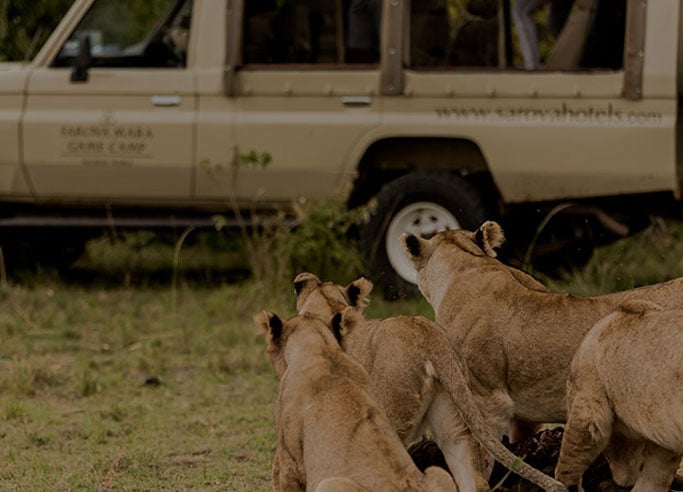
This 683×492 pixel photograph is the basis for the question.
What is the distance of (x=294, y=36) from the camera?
1012cm

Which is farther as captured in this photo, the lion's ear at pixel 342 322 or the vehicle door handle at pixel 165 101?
the vehicle door handle at pixel 165 101

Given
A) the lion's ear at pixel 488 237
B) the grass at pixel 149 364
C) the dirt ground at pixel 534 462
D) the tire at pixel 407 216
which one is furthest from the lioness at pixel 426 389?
the tire at pixel 407 216

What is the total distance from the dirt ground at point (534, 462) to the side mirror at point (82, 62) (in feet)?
17.0

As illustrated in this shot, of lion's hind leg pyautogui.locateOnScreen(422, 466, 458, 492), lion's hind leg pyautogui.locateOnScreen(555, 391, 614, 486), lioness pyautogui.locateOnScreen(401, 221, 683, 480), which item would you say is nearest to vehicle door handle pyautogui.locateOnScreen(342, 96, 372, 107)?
lioness pyautogui.locateOnScreen(401, 221, 683, 480)

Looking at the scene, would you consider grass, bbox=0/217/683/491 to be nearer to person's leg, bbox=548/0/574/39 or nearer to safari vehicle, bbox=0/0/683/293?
safari vehicle, bbox=0/0/683/293

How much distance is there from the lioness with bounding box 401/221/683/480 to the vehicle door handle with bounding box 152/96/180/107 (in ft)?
15.0

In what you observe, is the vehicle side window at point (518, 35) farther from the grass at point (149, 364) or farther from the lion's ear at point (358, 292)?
the lion's ear at point (358, 292)

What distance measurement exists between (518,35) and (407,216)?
1.21 metres

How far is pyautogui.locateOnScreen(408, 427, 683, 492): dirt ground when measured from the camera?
5.24m

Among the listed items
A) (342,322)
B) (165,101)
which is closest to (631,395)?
(342,322)

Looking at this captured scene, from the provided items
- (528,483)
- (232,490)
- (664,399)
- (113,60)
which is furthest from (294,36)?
(664,399)

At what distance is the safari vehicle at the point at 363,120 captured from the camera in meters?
9.38

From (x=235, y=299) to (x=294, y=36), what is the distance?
1578mm

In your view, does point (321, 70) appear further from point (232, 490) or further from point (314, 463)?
point (314, 463)
